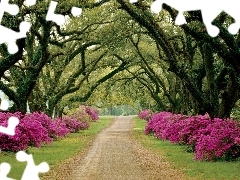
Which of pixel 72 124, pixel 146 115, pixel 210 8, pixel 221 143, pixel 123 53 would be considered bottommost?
pixel 221 143

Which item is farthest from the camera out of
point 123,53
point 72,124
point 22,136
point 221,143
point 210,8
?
point 72,124

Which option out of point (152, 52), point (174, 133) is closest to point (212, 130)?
point (174, 133)

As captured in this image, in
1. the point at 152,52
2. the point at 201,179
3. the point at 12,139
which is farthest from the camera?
the point at 152,52

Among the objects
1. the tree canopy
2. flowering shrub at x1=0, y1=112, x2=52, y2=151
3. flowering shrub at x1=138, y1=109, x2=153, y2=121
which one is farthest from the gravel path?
flowering shrub at x1=138, y1=109, x2=153, y2=121

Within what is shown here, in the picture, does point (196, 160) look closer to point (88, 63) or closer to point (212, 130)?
point (212, 130)

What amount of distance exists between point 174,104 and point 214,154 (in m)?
21.2

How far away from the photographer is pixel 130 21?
2836 cm

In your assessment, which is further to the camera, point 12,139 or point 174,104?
point 174,104

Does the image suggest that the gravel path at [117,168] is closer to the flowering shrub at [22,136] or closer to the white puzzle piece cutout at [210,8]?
the flowering shrub at [22,136]

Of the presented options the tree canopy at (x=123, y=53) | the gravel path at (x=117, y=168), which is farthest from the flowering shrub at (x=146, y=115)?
the gravel path at (x=117, y=168)

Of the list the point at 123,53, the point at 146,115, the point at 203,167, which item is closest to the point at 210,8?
the point at 203,167

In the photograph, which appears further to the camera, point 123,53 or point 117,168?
point 123,53

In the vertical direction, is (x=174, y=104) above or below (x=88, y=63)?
below

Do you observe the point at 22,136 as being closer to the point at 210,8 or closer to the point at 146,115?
the point at 210,8
